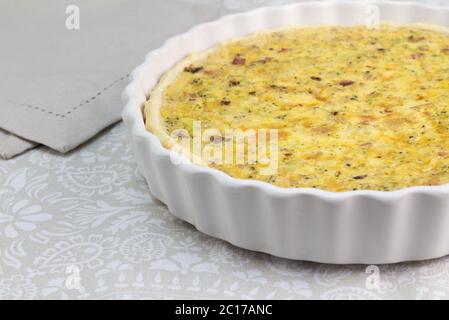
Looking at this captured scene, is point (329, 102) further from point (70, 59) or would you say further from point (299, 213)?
point (70, 59)

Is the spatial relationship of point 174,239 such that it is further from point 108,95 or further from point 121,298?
point 108,95

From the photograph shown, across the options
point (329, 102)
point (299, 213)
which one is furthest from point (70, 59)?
point (299, 213)

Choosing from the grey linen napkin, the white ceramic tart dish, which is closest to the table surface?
→ the white ceramic tart dish

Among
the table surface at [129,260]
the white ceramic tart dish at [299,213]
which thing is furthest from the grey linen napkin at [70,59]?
the white ceramic tart dish at [299,213]

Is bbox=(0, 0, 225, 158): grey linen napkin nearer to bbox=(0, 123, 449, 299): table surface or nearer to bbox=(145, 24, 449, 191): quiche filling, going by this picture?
bbox=(0, 123, 449, 299): table surface

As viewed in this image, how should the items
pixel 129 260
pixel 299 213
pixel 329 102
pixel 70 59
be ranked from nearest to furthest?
pixel 299 213 < pixel 129 260 < pixel 329 102 < pixel 70 59

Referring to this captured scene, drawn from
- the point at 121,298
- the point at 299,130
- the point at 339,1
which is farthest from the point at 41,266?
the point at 339,1
